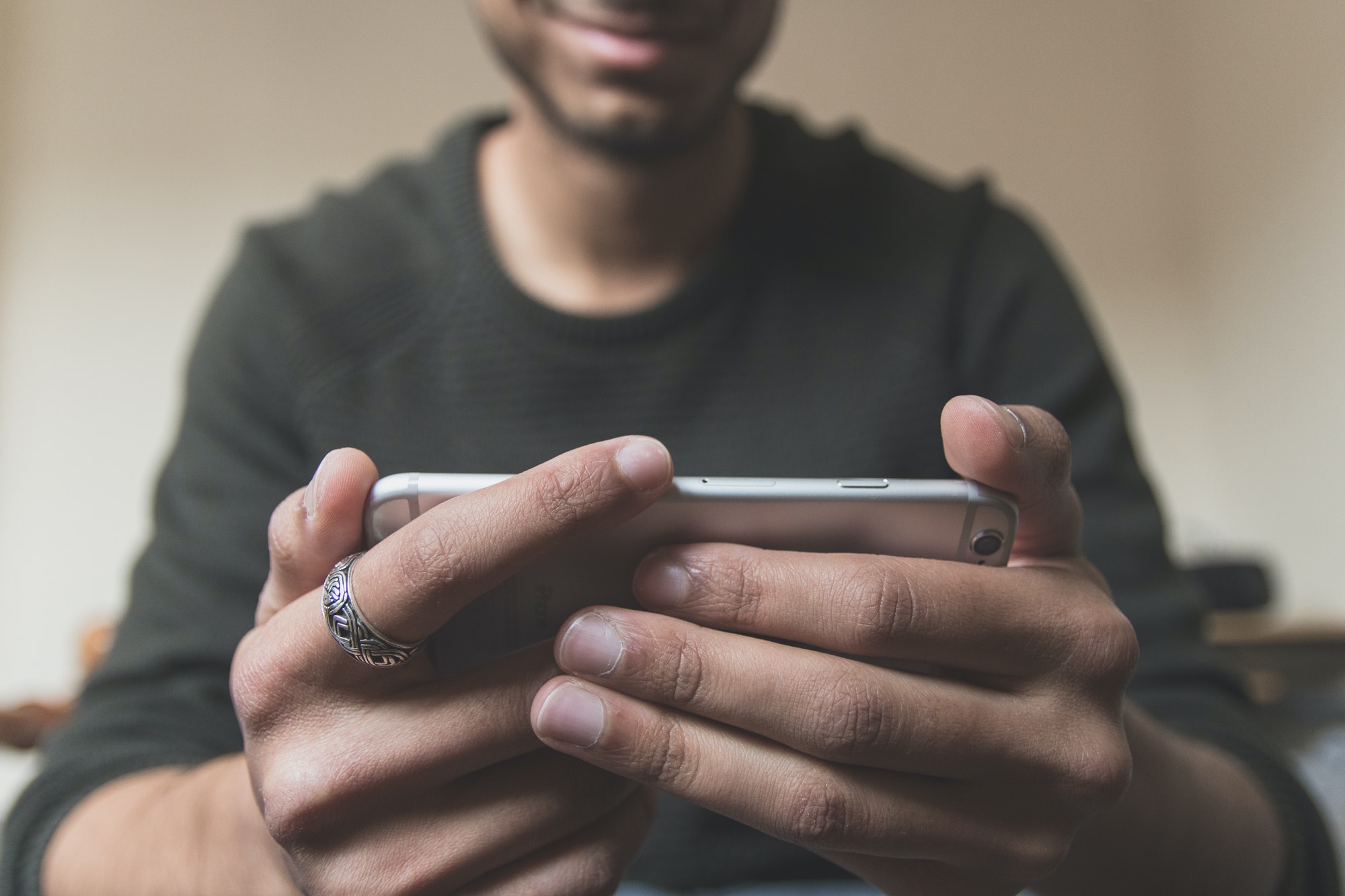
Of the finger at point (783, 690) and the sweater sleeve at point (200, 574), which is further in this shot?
the sweater sleeve at point (200, 574)

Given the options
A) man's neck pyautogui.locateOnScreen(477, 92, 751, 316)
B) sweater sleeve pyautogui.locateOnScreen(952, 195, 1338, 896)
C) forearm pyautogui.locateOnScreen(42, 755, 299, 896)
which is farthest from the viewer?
man's neck pyautogui.locateOnScreen(477, 92, 751, 316)

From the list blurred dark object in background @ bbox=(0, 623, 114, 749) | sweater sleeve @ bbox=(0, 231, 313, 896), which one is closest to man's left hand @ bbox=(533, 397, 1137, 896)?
sweater sleeve @ bbox=(0, 231, 313, 896)

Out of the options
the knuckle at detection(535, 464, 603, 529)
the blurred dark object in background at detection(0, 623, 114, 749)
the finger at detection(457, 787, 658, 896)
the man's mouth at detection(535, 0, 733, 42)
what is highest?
the man's mouth at detection(535, 0, 733, 42)

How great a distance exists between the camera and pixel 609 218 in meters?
0.60

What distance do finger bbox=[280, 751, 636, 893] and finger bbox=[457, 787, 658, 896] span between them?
0.03 ft

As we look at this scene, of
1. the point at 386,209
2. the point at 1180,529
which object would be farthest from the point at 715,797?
the point at 1180,529

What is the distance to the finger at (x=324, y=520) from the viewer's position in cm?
26

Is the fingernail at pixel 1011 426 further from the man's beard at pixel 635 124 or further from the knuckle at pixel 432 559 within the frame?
the man's beard at pixel 635 124

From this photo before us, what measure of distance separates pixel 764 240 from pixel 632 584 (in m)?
0.39

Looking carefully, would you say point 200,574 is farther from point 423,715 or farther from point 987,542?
point 987,542

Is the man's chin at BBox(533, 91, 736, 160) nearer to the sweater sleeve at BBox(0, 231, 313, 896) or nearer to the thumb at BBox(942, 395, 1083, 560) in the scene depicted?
the sweater sleeve at BBox(0, 231, 313, 896)

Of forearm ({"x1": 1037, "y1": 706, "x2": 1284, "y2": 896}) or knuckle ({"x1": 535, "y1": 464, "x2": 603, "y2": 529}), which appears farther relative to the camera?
forearm ({"x1": 1037, "y1": 706, "x2": 1284, "y2": 896})

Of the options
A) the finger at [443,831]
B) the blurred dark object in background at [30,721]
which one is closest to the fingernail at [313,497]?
the finger at [443,831]

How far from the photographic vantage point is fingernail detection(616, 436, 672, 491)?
0.24 metres
